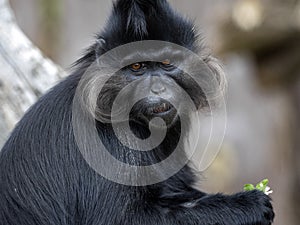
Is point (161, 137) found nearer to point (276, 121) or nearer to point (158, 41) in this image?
point (158, 41)

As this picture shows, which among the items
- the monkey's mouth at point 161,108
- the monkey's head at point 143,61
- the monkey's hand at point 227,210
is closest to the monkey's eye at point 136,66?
the monkey's head at point 143,61

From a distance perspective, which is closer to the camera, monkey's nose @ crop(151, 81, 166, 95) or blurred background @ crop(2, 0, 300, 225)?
monkey's nose @ crop(151, 81, 166, 95)

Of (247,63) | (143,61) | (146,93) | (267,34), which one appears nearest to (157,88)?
(146,93)

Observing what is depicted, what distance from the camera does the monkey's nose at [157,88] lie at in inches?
174

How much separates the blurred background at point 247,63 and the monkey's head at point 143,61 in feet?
→ 10.6

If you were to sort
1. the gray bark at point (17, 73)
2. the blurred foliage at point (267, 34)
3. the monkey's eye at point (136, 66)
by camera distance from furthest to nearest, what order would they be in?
the blurred foliage at point (267, 34)
the gray bark at point (17, 73)
the monkey's eye at point (136, 66)

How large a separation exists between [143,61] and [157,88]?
0.69 ft

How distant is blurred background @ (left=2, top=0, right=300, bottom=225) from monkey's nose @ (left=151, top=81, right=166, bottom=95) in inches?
136

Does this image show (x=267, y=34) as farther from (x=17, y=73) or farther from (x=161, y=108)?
(x=161, y=108)

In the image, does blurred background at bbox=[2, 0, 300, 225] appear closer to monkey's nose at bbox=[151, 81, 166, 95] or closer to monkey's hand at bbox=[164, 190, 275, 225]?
monkey's nose at bbox=[151, 81, 166, 95]

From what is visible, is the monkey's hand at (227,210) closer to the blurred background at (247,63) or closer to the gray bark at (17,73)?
the gray bark at (17,73)

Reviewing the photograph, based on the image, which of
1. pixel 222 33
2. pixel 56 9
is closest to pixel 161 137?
pixel 222 33

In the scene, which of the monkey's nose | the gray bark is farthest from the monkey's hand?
the gray bark

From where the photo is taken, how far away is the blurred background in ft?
31.2
